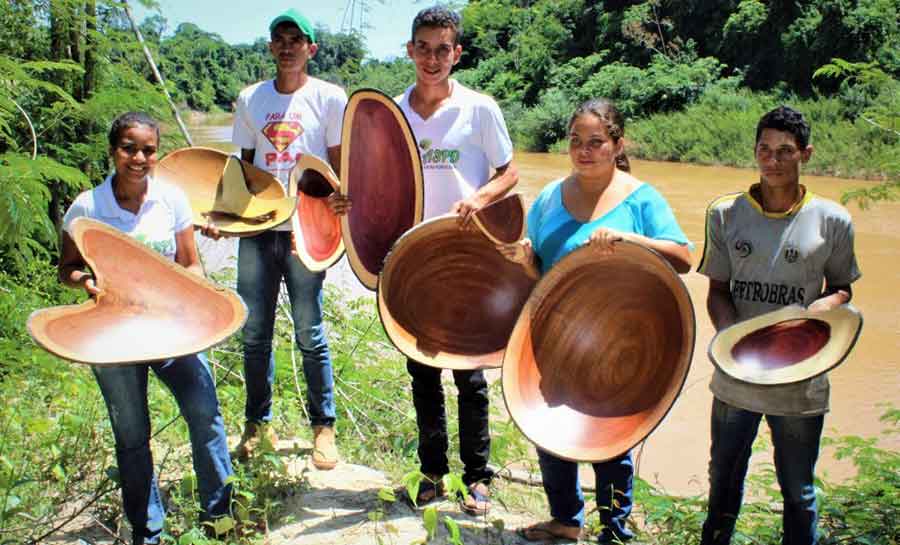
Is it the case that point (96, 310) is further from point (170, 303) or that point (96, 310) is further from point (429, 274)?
point (429, 274)

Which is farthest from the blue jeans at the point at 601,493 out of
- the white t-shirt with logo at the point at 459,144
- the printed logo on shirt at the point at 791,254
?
the white t-shirt with logo at the point at 459,144

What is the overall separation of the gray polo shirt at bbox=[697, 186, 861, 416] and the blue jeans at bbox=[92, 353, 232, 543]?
1410 millimetres

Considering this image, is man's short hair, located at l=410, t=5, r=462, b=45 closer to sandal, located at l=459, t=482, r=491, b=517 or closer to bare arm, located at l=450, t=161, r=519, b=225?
bare arm, located at l=450, t=161, r=519, b=225

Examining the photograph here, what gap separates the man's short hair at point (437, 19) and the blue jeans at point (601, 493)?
129 cm

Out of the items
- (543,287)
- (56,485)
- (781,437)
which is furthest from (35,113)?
(781,437)

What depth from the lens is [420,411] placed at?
265cm

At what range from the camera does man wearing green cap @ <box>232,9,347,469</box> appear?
8.90 ft

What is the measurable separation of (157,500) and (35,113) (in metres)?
3.42

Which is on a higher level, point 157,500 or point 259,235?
point 259,235

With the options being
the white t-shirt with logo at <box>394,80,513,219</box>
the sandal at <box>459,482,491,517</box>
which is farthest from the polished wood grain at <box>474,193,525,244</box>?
the sandal at <box>459,482,491,517</box>

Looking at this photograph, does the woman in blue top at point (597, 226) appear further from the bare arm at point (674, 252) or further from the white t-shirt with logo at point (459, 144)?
the white t-shirt with logo at point (459, 144)

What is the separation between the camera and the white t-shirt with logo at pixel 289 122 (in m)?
2.72

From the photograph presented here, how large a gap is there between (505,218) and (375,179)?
0.49 m

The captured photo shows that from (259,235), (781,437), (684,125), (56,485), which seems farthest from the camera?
(684,125)
